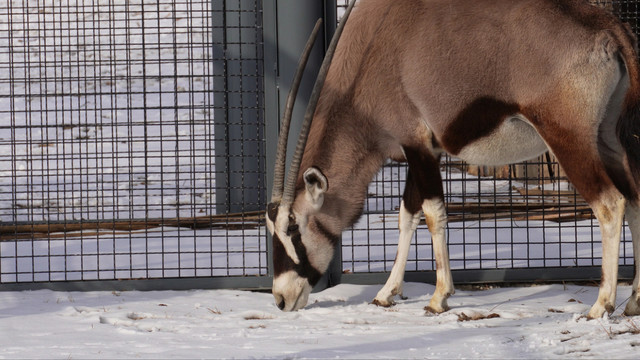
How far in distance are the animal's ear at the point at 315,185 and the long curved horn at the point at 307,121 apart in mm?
83

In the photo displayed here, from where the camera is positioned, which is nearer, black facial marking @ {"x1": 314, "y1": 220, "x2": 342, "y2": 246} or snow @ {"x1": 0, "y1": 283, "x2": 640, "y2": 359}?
snow @ {"x1": 0, "y1": 283, "x2": 640, "y2": 359}

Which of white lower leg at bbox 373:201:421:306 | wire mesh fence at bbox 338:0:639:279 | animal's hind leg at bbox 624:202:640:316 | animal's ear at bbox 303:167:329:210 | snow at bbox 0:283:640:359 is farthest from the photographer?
wire mesh fence at bbox 338:0:639:279

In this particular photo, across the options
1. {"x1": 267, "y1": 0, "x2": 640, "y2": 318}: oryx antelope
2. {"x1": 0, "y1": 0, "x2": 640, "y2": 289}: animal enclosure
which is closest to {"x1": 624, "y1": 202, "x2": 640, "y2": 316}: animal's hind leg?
{"x1": 267, "y1": 0, "x2": 640, "y2": 318}: oryx antelope

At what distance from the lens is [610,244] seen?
5.16 m

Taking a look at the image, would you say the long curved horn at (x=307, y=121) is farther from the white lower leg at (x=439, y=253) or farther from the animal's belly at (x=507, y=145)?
the animal's belly at (x=507, y=145)

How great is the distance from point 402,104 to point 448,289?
110 cm

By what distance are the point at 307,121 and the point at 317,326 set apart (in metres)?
1.14

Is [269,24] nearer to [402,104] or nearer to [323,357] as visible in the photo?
[402,104]

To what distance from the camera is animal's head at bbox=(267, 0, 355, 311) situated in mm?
5422

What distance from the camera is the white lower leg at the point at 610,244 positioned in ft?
16.8

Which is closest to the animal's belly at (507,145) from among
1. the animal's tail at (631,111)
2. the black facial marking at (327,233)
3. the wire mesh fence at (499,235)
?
the animal's tail at (631,111)

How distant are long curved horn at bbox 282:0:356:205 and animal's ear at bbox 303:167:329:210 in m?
0.08

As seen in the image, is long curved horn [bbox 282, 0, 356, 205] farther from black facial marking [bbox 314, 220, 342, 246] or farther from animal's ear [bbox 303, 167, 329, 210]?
black facial marking [bbox 314, 220, 342, 246]

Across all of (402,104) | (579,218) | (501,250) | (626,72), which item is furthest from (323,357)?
(579,218)
